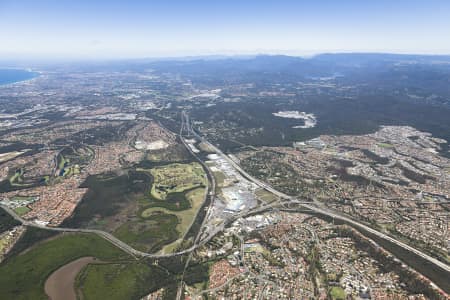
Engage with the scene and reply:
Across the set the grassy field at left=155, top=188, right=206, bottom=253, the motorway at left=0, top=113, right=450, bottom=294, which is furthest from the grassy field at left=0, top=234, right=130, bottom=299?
the grassy field at left=155, top=188, right=206, bottom=253

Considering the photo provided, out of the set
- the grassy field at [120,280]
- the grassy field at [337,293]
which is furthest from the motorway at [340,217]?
the grassy field at [120,280]

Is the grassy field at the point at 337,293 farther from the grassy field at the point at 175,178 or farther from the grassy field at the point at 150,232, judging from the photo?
the grassy field at the point at 175,178

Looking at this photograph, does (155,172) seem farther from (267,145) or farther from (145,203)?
(267,145)

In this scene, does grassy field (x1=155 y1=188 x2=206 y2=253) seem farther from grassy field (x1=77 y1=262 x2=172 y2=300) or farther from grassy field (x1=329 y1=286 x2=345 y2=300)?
grassy field (x1=329 y1=286 x2=345 y2=300)

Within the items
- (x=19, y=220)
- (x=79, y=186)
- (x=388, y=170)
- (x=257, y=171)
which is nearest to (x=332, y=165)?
(x=388, y=170)

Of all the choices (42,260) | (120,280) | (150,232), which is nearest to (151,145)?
(150,232)
